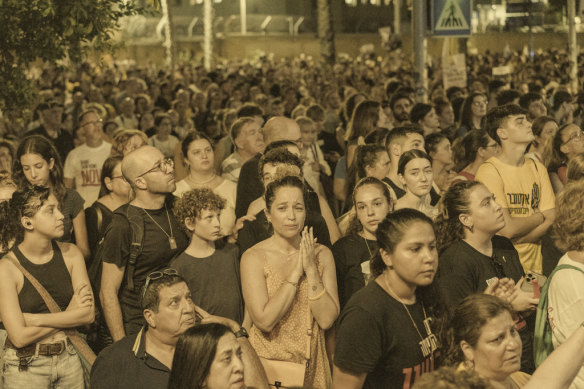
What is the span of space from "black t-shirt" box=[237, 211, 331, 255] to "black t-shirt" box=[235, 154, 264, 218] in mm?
914

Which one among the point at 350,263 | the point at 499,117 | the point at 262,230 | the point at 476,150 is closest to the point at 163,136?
the point at 476,150

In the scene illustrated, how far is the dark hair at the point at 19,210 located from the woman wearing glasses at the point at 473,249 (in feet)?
7.95

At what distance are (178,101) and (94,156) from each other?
5724mm

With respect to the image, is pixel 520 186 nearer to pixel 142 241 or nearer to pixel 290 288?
pixel 290 288

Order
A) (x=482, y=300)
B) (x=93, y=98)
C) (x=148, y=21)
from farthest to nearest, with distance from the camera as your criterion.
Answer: (x=148, y=21)
(x=93, y=98)
(x=482, y=300)

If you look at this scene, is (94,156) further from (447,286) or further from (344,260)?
(447,286)

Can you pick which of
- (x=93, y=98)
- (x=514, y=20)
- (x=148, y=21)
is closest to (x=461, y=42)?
(x=514, y=20)

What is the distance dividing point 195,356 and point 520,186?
3887mm

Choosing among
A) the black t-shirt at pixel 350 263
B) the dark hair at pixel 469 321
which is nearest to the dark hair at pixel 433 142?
the black t-shirt at pixel 350 263

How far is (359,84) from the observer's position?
993 inches

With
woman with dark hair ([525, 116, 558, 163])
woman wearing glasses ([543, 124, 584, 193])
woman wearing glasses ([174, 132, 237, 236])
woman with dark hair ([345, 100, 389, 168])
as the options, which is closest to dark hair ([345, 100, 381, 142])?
woman with dark hair ([345, 100, 389, 168])

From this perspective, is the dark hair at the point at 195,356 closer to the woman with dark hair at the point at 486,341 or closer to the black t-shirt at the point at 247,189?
the woman with dark hair at the point at 486,341

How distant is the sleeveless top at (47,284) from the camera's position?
5.77 metres

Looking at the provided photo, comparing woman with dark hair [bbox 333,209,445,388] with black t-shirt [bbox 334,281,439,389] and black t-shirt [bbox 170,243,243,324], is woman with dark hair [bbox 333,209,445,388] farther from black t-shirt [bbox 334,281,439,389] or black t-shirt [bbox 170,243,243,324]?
black t-shirt [bbox 170,243,243,324]
